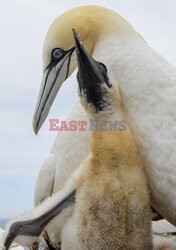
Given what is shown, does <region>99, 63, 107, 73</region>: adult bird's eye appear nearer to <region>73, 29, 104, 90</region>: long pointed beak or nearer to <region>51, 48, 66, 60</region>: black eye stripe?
<region>73, 29, 104, 90</region>: long pointed beak

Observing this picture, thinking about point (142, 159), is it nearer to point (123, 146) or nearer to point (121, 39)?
point (123, 146)

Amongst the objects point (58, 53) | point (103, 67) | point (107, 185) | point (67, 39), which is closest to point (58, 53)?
point (58, 53)

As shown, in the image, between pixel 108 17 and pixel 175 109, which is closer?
pixel 175 109

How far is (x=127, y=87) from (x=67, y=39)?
540 mm

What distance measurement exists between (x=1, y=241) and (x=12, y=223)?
0.30ft

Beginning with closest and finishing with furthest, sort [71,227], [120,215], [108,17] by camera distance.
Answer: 1. [120,215]
2. [71,227]
3. [108,17]

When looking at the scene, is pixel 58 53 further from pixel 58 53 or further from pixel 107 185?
pixel 107 185

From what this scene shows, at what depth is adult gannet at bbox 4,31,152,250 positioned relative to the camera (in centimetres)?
155

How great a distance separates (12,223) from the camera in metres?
1.73

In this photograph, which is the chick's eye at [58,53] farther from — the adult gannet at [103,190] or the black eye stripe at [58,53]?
the adult gannet at [103,190]

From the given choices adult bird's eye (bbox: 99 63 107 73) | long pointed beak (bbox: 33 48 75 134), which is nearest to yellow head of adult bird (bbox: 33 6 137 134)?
long pointed beak (bbox: 33 48 75 134)

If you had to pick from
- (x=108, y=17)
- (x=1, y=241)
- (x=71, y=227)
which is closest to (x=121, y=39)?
(x=108, y=17)

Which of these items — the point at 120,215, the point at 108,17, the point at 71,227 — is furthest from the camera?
the point at 108,17

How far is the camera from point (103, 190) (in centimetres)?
156
